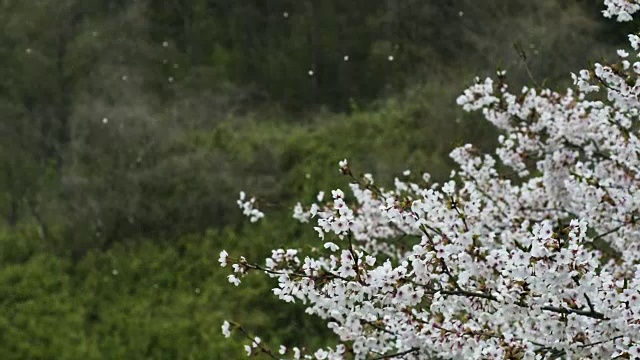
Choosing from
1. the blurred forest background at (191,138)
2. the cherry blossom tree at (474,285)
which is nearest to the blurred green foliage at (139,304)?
the blurred forest background at (191,138)

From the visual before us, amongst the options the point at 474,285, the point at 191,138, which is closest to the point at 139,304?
the point at 191,138

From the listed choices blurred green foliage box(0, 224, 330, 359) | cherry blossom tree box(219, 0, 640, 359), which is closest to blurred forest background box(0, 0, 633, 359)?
blurred green foliage box(0, 224, 330, 359)

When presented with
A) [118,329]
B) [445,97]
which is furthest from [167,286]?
[445,97]

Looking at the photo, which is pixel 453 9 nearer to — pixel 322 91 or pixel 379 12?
pixel 379 12

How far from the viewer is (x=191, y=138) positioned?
12.2 meters

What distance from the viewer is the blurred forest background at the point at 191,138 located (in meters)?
9.46

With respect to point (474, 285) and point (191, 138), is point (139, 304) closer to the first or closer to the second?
point (191, 138)

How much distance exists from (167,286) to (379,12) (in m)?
7.01

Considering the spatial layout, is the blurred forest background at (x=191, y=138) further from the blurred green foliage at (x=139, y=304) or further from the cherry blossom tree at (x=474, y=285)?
the cherry blossom tree at (x=474, y=285)

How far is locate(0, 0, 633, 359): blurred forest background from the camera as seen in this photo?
946cm

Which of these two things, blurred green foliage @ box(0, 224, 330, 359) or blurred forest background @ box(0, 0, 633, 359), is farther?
blurred forest background @ box(0, 0, 633, 359)

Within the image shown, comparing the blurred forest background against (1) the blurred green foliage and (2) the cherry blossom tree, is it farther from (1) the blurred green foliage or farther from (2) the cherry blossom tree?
(2) the cherry blossom tree

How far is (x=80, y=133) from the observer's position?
447 inches

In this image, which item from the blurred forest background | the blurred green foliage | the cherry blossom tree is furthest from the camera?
the blurred forest background
